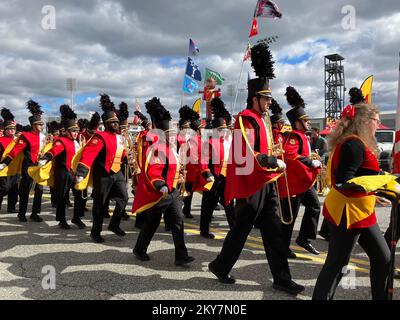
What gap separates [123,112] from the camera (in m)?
8.14

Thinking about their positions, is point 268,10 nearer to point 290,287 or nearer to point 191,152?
point 191,152

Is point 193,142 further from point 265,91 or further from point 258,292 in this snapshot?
point 258,292

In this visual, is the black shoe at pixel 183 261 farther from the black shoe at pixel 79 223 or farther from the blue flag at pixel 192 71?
the blue flag at pixel 192 71

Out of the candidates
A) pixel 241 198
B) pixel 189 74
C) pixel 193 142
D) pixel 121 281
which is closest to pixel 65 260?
pixel 121 281

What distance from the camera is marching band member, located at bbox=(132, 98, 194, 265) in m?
4.69

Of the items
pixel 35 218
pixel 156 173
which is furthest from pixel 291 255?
pixel 35 218

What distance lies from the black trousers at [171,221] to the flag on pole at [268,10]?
9.81m

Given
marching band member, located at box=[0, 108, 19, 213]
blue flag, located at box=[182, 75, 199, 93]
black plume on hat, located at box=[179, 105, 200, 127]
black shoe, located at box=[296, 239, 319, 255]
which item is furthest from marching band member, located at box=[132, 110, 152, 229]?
blue flag, located at box=[182, 75, 199, 93]

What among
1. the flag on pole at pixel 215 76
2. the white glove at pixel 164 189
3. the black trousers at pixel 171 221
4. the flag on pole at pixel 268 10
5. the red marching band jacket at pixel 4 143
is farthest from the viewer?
Answer: the flag on pole at pixel 215 76

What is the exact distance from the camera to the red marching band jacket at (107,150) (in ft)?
19.2

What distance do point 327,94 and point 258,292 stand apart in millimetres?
49757

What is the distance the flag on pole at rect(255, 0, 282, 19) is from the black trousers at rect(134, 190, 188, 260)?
9805 millimetres

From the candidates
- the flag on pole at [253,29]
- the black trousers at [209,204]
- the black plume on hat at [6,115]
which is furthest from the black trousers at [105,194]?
the flag on pole at [253,29]

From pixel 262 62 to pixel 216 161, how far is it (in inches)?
98.5
